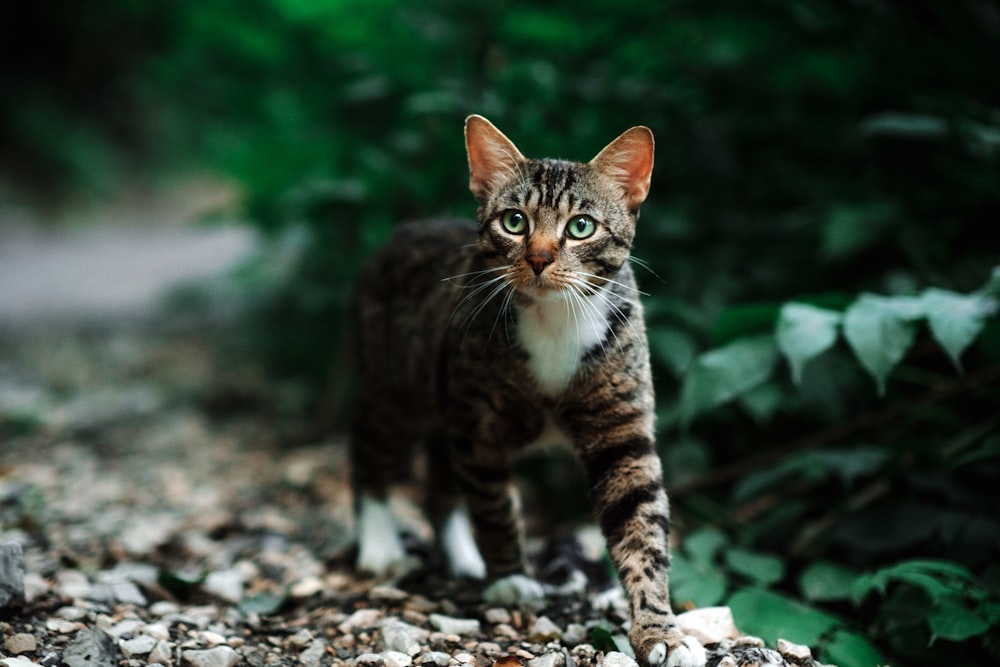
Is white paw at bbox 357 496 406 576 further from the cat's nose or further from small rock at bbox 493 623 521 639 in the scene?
the cat's nose

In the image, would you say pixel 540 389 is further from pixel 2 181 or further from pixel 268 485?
pixel 2 181

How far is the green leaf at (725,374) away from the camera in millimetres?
2965

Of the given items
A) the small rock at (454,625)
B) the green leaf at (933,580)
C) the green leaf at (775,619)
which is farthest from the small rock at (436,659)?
the green leaf at (933,580)

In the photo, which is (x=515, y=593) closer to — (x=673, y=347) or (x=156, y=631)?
(x=156, y=631)

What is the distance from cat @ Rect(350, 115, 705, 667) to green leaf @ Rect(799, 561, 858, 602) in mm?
849

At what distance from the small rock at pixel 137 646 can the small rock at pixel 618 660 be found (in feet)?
4.46

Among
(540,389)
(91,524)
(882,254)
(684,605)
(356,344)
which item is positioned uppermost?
(882,254)

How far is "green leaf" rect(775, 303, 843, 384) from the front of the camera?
2.74 m

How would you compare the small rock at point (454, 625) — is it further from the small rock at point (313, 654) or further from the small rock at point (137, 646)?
the small rock at point (137, 646)

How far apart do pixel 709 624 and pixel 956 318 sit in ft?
4.21

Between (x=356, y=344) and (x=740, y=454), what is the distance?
204 centimetres

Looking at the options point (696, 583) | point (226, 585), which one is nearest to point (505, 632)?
point (696, 583)

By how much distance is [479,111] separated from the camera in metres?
3.98

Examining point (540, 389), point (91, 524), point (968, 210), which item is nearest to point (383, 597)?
point (540, 389)
